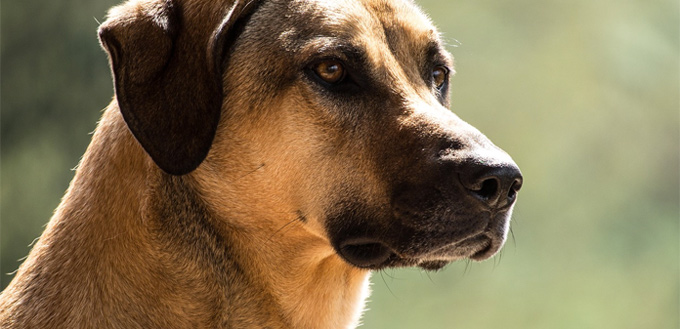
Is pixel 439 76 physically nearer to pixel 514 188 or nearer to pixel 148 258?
pixel 514 188

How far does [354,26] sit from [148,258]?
112 cm

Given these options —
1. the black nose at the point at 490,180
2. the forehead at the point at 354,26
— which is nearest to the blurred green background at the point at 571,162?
the forehead at the point at 354,26

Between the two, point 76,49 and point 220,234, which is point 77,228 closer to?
point 220,234

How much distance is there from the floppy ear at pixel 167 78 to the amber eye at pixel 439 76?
2.99ft

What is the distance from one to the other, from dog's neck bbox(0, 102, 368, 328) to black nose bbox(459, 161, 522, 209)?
72 cm

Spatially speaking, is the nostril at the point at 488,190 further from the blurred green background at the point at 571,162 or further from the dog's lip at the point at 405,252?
the blurred green background at the point at 571,162

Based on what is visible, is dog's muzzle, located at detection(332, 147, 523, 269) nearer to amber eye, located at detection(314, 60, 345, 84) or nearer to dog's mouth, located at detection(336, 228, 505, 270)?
dog's mouth, located at detection(336, 228, 505, 270)

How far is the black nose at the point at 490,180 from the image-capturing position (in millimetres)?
2658

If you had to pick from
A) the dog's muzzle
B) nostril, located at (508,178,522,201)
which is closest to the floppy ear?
the dog's muzzle

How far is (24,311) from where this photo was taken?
114 inches

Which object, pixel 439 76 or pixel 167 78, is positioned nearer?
pixel 167 78

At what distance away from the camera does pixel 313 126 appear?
2924 millimetres

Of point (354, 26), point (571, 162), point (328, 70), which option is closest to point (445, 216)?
point (328, 70)

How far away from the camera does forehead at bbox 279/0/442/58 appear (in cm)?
299
